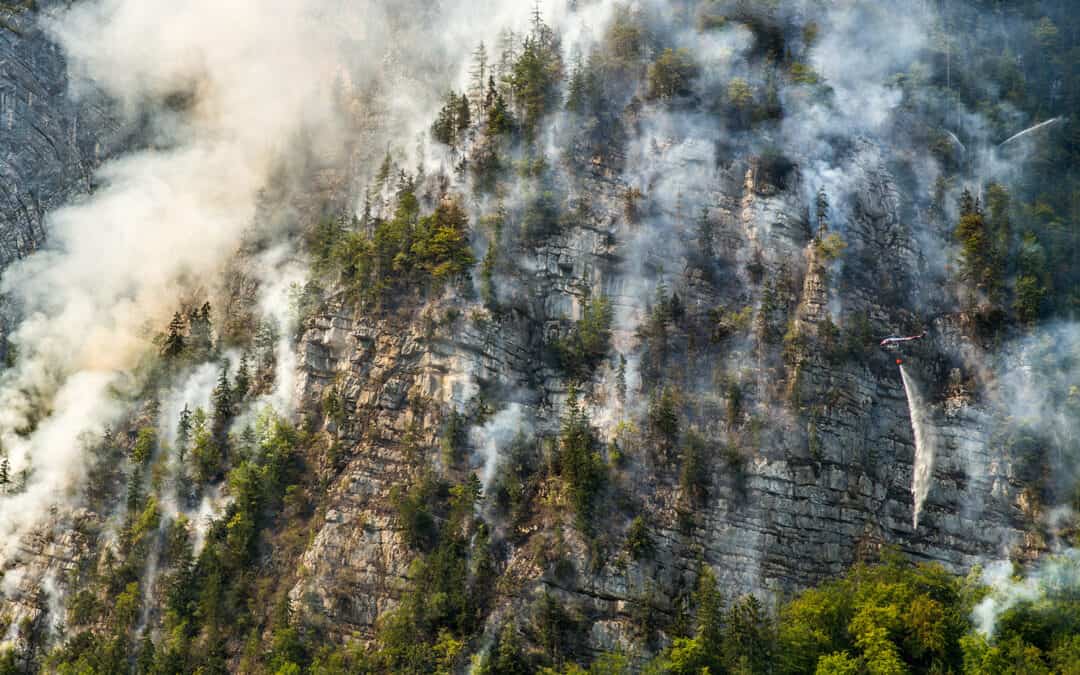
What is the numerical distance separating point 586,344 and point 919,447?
23.1 metres

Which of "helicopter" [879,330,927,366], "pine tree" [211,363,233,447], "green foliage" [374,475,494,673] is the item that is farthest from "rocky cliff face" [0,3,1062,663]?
"pine tree" [211,363,233,447]

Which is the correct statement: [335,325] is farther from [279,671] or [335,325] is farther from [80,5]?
[80,5]

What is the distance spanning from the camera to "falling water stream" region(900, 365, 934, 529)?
9062 centimetres

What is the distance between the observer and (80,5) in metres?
115

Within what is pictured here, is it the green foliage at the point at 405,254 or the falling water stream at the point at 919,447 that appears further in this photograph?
the green foliage at the point at 405,254

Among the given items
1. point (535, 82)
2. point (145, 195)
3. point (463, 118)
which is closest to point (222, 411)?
point (145, 195)

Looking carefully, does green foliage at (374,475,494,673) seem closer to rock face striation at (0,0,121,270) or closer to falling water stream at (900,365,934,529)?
falling water stream at (900,365,934,529)

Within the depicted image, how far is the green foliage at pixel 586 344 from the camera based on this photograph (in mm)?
93062

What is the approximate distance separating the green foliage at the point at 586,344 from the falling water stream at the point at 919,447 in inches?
805

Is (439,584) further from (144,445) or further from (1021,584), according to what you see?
(1021,584)

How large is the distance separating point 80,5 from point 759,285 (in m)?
61.5

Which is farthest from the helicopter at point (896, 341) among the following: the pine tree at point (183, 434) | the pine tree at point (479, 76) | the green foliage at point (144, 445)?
the green foliage at point (144, 445)

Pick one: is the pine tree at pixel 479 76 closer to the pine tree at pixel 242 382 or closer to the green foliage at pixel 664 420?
the pine tree at pixel 242 382

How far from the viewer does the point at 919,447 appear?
9219cm
